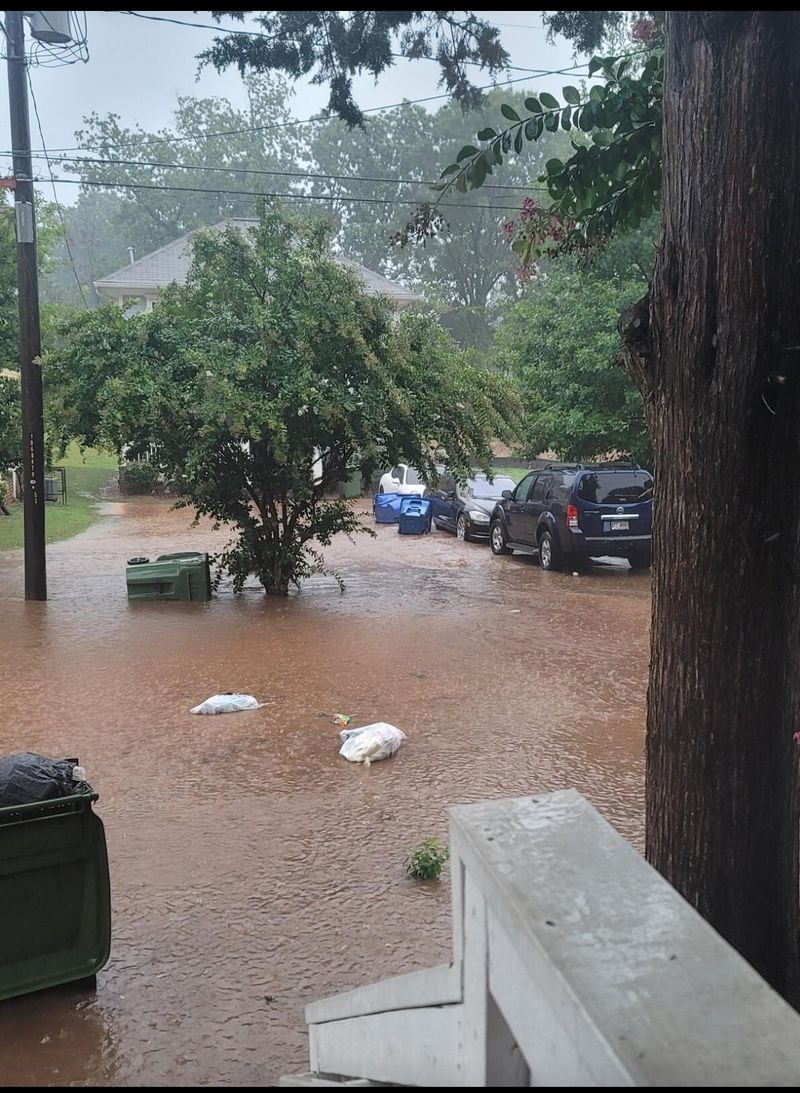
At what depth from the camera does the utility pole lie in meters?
12.2

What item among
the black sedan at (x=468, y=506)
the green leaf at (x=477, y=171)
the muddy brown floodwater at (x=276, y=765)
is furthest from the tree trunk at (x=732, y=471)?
the black sedan at (x=468, y=506)

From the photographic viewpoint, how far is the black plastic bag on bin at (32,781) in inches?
146

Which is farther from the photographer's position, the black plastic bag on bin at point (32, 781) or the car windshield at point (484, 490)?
the car windshield at point (484, 490)

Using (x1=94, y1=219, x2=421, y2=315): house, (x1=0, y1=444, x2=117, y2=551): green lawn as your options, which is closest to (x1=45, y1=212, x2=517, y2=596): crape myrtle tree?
(x1=0, y1=444, x2=117, y2=551): green lawn

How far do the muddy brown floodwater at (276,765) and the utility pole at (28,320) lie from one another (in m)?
0.86

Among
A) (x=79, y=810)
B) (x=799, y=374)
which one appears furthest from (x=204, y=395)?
(x=799, y=374)

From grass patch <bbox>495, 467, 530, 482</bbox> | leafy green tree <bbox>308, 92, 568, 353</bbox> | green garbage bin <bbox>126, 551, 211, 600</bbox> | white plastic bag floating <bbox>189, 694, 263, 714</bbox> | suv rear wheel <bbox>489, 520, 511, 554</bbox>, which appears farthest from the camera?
leafy green tree <bbox>308, 92, 568, 353</bbox>

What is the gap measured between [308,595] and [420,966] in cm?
954

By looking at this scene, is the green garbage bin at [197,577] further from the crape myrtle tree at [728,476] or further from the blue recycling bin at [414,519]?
the crape myrtle tree at [728,476]

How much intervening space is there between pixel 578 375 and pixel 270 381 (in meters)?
6.34

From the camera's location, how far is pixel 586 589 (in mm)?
14000

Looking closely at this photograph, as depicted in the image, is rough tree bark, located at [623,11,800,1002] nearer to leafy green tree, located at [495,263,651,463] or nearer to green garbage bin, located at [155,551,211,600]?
green garbage bin, located at [155,551,211,600]

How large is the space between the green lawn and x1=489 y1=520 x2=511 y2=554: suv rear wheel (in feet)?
23.9

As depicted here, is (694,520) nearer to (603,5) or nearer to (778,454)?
(778,454)
